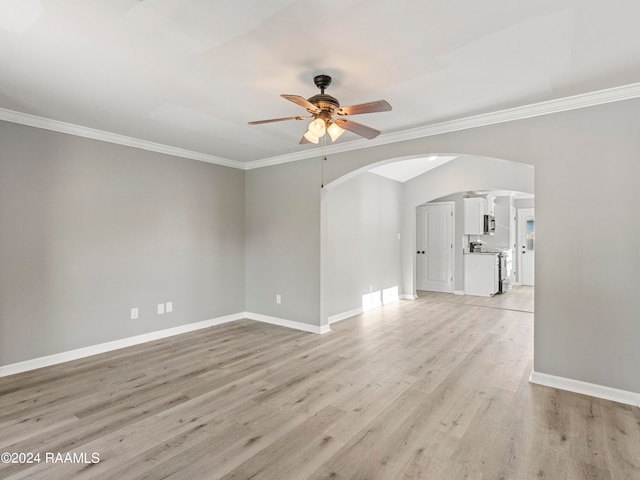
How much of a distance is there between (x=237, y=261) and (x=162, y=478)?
12.6 feet

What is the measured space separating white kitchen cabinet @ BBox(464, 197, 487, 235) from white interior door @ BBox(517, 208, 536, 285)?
7.96 feet

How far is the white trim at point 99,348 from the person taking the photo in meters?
3.43

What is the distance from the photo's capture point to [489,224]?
8.44 meters

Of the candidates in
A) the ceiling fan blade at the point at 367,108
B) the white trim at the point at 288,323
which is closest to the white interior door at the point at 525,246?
the white trim at the point at 288,323

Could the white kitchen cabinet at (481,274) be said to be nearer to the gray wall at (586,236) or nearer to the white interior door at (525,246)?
the white interior door at (525,246)

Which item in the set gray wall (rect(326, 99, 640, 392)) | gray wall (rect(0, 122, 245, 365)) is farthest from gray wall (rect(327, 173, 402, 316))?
Result: gray wall (rect(326, 99, 640, 392))

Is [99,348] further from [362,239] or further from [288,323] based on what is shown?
[362,239]

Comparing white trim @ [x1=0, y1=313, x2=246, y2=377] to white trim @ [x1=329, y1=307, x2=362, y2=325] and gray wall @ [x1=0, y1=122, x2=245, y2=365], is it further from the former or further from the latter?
white trim @ [x1=329, y1=307, x2=362, y2=325]

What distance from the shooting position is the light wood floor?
2047 mm

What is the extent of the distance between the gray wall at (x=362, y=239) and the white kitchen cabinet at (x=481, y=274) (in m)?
1.79

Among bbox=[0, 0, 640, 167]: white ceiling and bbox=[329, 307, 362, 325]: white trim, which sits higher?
bbox=[0, 0, 640, 167]: white ceiling

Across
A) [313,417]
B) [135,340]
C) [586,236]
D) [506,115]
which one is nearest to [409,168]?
[506,115]

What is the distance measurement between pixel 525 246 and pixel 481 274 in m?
2.99

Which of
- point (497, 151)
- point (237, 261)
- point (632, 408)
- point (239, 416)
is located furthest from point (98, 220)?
point (632, 408)
